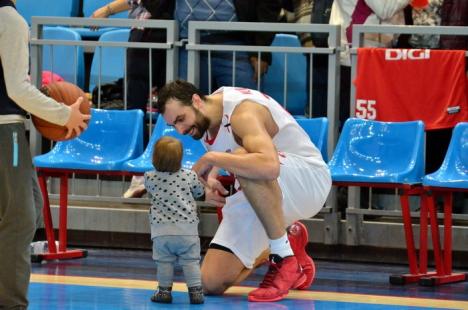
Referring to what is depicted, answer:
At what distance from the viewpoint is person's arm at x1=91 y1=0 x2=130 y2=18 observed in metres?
9.98

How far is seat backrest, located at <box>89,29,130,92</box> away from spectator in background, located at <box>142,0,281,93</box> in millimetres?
816

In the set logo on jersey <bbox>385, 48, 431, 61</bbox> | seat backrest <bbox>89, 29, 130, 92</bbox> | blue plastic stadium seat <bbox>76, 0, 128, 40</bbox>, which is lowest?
seat backrest <bbox>89, 29, 130, 92</bbox>

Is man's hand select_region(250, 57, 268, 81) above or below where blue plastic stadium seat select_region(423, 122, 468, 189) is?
above

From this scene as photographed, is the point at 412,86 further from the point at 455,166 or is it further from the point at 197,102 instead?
the point at 197,102

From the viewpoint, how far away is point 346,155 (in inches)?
313

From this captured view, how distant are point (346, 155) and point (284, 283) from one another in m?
1.69

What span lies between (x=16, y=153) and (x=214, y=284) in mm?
1717

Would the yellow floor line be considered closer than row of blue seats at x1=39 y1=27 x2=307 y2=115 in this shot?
Yes

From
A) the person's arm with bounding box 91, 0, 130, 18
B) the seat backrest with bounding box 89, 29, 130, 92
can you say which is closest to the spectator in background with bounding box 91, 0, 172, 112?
the seat backrest with bounding box 89, 29, 130, 92

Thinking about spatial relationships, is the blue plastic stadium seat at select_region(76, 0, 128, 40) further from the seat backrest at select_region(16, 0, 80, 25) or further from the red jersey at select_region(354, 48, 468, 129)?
the red jersey at select_region(354, 48, 468, 129)

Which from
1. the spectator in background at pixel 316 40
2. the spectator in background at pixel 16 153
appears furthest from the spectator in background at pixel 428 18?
the spectator in background at pixel 16 153

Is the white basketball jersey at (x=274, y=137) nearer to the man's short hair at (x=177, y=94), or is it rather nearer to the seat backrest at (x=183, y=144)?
the man's short hair at (x=177, y=94)

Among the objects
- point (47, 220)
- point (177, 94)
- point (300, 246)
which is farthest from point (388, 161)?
point (47, 220)

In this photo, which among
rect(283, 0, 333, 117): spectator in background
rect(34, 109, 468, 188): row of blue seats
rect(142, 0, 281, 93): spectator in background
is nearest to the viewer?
rect(34, 109, 468, 188): row of blue seats
